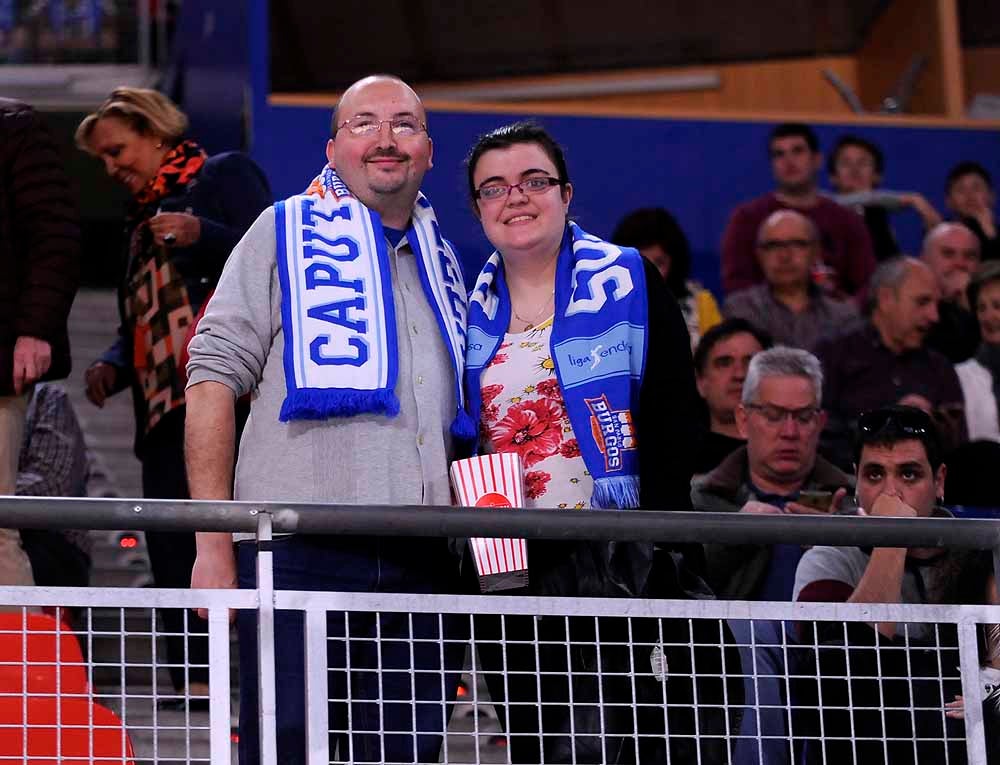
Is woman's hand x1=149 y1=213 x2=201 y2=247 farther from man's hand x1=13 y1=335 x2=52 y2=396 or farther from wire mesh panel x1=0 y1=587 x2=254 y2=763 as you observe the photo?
wire mesh panel x1=0 y1=587 x2=254 y2=763

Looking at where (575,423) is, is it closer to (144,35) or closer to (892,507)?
(892,507)

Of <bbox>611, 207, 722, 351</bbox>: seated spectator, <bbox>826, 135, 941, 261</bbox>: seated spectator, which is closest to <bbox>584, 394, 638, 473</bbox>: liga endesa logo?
<bbox>611, 207, 722, 351</bbox>: seated spectator

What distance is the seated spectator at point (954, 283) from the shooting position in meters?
7.04

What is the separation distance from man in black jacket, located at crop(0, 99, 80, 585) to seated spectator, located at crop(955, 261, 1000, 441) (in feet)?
11.2

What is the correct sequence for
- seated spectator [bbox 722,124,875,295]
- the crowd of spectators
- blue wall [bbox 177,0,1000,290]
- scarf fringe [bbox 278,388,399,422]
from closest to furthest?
scarf fringe [bbox 278,388,399,422]
the crowd of spectators
seated spectator [bbox 722,124,875,295]
blue wall [bbox 177,0,1000,290]

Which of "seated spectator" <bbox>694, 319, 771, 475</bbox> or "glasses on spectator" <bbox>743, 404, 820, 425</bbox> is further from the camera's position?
"seated spectator" <bbox>694, 319, 771, 475</bbox>

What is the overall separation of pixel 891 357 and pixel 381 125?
326 cm

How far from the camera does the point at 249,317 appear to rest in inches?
138

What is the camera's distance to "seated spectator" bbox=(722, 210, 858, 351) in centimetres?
702

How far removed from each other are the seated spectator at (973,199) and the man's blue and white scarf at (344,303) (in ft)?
17.4

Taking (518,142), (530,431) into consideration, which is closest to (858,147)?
(518,142)

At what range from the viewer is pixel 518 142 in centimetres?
375

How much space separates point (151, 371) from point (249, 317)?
1.60m

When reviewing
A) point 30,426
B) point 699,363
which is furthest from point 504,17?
point 30,426
